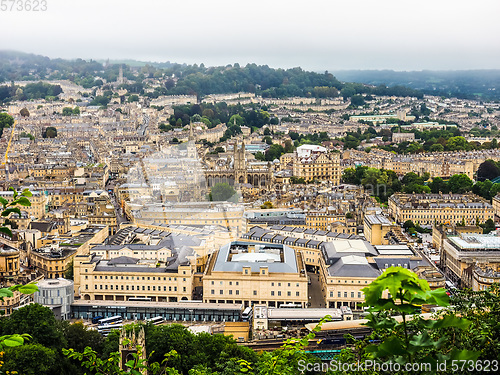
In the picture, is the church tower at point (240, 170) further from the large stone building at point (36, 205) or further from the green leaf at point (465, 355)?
the green leaf at point (465, 355)

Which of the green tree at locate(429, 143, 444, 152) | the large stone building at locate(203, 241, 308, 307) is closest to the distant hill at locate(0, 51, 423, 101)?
the green tree at locate(429, 143, 444, 152)

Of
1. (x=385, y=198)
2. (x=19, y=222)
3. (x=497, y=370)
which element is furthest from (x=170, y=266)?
(x=385, y=198)

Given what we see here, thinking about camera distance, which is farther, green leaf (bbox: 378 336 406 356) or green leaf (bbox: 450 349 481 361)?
green leaf (bbox: 378 336 406 356)

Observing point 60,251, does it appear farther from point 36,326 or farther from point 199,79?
point 199,79

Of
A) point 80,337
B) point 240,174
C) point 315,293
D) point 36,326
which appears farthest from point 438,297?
point 240,174

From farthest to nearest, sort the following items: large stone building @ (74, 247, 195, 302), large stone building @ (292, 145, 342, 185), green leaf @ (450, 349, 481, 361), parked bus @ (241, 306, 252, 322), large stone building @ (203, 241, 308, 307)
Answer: large stone building @ (292, 145, 342, 185)
large stone building @ (74, 247, 195, 302)
large stone building @ (203, 241, 308, 307)
parked bus @ (241, 306, 252, 322)
green leaf @ (450, 349, 481, 361)

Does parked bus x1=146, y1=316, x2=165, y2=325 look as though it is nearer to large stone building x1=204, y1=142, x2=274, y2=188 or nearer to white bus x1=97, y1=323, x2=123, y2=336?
white bus x1=97, y1=323, x2=123, y2=336
